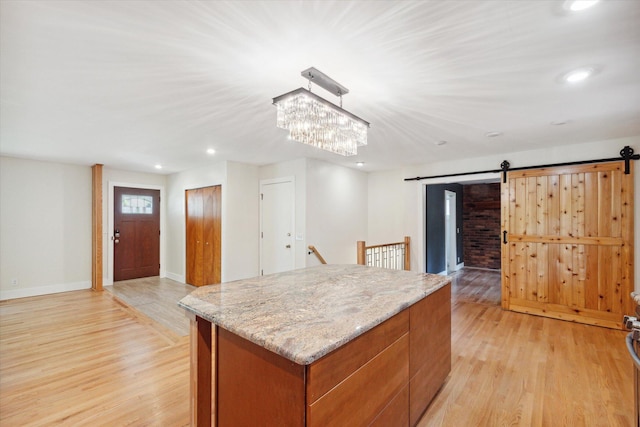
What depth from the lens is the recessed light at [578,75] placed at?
196 centimetres

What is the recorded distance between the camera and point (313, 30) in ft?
5.08

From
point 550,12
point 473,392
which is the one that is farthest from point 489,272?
point 550,12

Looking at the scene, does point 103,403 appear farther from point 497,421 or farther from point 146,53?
point 497,421

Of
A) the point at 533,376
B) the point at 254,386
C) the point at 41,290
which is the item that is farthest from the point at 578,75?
the point at 41,290

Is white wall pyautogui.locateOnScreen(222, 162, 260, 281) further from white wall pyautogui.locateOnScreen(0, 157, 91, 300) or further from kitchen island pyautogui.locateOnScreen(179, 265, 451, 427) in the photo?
kitchen island pyautogui.locateOnScreen(179, 265, 451, 427)

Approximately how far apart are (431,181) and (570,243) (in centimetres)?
214

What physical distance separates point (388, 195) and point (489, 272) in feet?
11.5

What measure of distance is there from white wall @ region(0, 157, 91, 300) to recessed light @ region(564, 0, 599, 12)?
723 cm

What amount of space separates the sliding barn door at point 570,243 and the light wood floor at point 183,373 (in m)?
0.32

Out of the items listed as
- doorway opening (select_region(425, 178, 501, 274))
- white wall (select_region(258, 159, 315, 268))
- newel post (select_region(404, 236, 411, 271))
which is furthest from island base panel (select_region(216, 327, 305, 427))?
doorway opening (select_region(425, 178, 501, 274))

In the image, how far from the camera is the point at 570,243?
3.83 meters

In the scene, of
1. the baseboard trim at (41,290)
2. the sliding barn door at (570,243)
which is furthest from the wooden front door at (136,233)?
the sliding barn door at (570,243)

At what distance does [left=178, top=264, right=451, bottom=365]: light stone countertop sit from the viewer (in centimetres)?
111

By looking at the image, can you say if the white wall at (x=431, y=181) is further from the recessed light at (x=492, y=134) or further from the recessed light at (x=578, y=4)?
the recessed light at (x=578, y=4)
